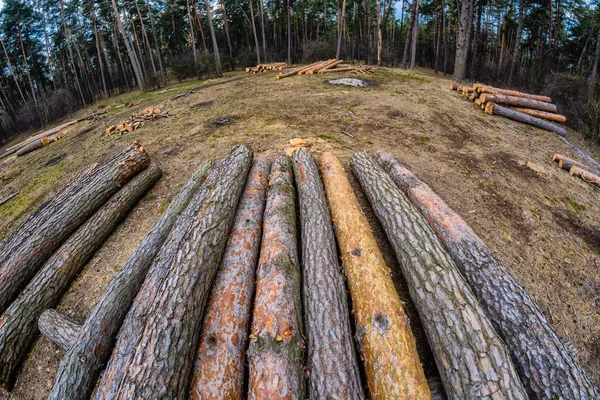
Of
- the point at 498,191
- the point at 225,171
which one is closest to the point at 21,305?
the point at 225,171

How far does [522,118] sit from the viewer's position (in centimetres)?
755

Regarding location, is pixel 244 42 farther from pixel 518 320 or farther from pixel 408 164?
pixel 518 320

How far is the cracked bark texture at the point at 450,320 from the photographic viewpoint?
1790mm

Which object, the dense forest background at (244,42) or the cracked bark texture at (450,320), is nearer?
the cracked bark texture at (450,320)

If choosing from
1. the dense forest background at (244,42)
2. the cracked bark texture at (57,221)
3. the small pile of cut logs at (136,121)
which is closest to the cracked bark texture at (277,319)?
the cracked bark texture at (57,221)

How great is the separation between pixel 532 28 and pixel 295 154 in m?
32.6

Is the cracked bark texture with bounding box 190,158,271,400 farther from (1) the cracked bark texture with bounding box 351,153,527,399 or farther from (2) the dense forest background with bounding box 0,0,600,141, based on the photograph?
(2) the dense forest background with bounding box 0,0,600,141

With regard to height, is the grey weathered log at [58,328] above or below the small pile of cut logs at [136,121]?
below

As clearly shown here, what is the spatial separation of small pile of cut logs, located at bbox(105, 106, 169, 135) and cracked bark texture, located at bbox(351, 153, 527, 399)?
28.4ft

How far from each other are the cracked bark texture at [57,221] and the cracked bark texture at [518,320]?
529cm

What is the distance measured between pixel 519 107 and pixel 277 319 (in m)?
10.3

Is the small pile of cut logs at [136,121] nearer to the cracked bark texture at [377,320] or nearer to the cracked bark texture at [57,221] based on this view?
the cracked bark texture at [57,221]

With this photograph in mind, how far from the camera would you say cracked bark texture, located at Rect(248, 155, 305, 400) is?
1817 millimetres

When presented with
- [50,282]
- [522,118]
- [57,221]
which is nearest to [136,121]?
[57,221]
